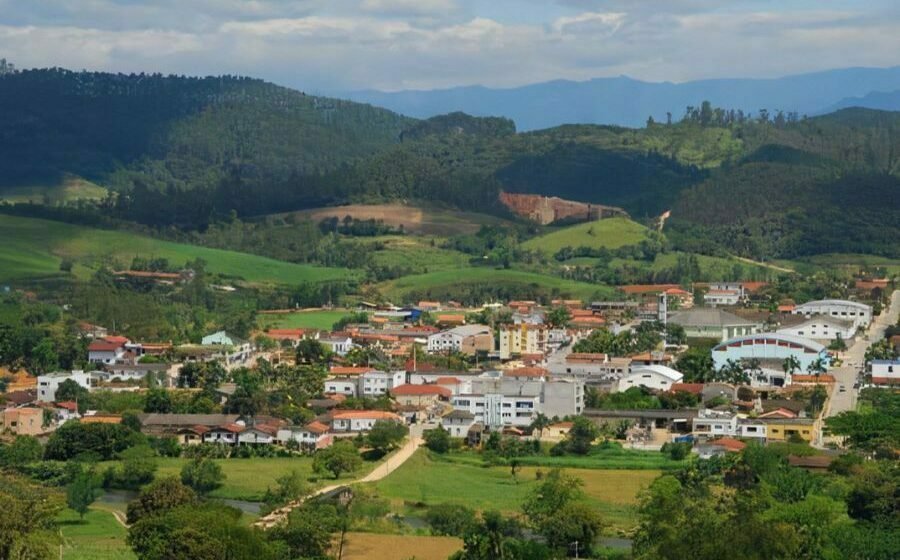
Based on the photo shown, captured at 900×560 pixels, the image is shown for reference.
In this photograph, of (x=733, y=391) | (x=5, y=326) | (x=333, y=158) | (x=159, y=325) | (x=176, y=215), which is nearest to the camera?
(x=733, y=391)

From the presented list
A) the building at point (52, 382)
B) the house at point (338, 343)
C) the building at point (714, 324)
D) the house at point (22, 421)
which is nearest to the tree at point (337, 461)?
the house at point (22, 421)

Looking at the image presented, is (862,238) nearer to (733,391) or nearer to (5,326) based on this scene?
(733,391)

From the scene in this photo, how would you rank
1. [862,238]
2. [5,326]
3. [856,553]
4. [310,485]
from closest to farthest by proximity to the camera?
[856,553]
[310,485]
[5,326]
[862,238]

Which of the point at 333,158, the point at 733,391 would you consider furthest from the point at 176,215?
the point at 733,391

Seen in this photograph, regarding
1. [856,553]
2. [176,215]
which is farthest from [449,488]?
[176,215]

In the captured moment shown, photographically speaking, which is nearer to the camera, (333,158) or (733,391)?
(733,391)

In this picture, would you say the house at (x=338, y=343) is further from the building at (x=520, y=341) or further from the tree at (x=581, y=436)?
the tree at (x=581, y=436)

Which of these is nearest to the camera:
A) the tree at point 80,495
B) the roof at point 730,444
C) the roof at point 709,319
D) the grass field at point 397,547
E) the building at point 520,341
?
the grass field at point 397,547
